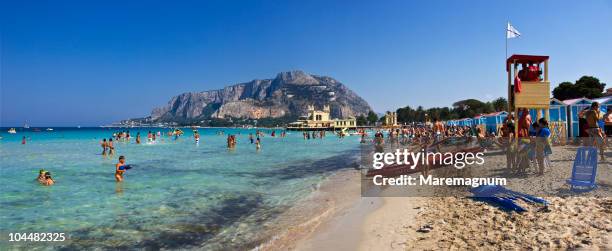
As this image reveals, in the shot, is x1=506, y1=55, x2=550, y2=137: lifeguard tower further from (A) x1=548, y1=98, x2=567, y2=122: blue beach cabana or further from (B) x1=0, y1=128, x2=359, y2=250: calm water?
(A) x1=548, y1=98, x2=567, y2=122: blue beach cabana

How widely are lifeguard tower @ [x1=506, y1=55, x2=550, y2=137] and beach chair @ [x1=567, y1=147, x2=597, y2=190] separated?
6.90 ft

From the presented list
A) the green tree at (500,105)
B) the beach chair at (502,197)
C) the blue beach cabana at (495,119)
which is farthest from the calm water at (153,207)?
the green tree at (500,105)

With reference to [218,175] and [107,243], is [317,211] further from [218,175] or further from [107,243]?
[218,175]

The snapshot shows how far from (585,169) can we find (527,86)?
3.28 m

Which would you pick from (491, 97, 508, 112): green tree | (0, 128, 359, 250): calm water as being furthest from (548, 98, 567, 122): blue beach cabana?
(491, 97, 508, 112): green tree

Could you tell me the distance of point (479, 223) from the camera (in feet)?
17.7

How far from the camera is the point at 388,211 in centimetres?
723

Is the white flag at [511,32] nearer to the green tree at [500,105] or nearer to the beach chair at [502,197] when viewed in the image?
the beach chair at [502,197]

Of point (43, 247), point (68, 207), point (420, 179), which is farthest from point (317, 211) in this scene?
point (68, 207)

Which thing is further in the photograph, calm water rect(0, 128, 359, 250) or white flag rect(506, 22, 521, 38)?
white flag rect(506, 22, 521, 38)

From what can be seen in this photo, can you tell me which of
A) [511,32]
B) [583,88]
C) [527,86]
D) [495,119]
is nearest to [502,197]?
[527,86]

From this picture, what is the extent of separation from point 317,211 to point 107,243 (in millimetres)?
4590

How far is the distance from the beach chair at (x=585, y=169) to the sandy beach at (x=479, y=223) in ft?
0.65

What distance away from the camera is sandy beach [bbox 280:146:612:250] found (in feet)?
15.0
